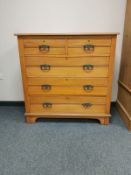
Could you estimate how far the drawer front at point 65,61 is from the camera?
168 centimetres

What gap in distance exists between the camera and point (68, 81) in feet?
5.78

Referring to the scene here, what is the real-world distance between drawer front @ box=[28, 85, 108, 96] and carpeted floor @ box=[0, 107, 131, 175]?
1.33 ft

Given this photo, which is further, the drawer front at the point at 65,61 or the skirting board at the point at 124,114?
the skirting board at the point at 124,114

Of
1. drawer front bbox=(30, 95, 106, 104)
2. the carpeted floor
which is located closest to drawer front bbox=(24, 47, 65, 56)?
drawer front bbox=(30, 95, 106, 104)

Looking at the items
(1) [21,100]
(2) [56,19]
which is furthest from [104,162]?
(2) [56,19]

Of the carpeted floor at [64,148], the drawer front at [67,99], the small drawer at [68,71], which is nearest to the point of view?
the carpeted floor at [64,148]

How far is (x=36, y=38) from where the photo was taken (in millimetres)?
1625

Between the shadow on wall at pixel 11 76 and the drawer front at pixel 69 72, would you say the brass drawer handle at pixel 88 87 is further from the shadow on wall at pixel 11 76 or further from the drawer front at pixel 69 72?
the shadow on wall at pixel 11 76

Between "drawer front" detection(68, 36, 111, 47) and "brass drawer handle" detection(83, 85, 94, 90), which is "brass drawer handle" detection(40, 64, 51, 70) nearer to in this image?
"drawer front" detection(68, 36, 111, 47)

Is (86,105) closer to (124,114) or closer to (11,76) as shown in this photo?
(124,114)

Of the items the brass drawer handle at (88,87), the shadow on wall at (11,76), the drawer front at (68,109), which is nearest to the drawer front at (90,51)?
the brass drawer handle at (88,87)

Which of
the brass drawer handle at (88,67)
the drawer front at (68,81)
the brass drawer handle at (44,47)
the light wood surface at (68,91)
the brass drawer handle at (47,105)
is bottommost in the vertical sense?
the brass drawer handle at (47,105)

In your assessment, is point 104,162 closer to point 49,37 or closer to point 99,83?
point 99,83

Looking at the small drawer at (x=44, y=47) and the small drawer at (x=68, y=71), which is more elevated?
the small drawer at (x=44, y=47)
